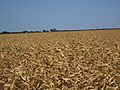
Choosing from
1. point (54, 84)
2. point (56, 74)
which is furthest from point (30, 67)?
point (54, 84)

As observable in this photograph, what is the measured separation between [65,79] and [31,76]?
2.75 feet

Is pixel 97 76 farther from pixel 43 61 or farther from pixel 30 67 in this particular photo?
pixel 43 61

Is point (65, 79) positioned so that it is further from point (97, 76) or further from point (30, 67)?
point (30, 67)

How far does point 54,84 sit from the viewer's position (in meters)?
5.73

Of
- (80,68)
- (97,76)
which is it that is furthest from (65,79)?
(80,68)

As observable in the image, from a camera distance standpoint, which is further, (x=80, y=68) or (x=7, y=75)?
(x=80, y=68)

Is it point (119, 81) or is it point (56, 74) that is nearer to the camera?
point (119, 81)

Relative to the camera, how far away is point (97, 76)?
594 centimetres

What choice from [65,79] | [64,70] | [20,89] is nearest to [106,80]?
[65,79]

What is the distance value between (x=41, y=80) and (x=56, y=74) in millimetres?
473

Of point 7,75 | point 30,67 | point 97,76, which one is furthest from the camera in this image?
point 30,67

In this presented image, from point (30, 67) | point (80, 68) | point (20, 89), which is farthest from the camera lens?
point (30, 67)

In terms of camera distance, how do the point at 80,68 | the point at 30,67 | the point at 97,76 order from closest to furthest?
the point at 97,76 < the point at 80,68 < the point at 30,67

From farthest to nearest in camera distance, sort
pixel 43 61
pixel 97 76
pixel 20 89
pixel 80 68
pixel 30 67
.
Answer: pixel 43 61, pixel 30 67, pixel 80 68, pixel 97 76, pixel 20 89
